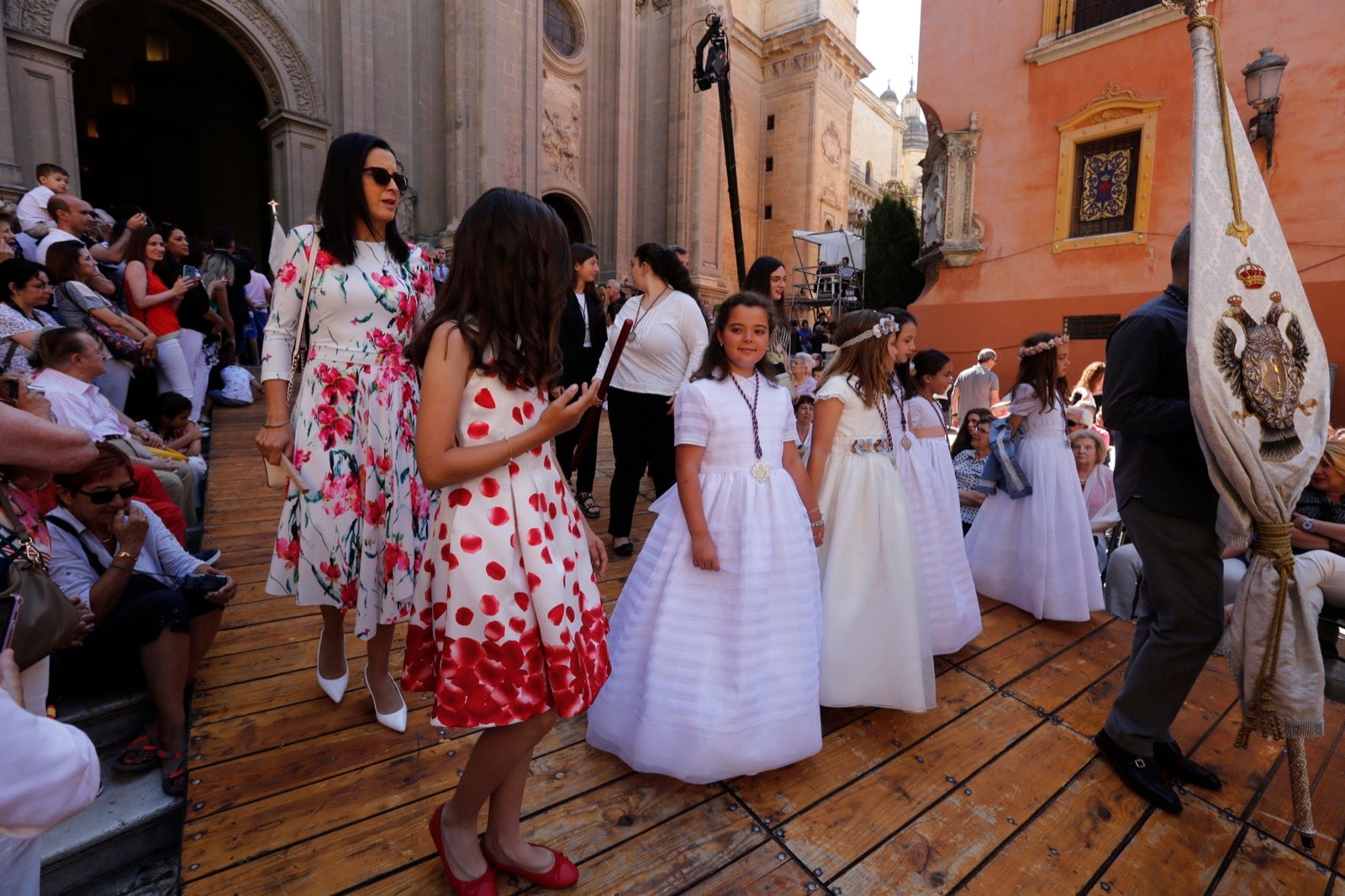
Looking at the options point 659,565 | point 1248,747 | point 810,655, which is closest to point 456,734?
point 659,565

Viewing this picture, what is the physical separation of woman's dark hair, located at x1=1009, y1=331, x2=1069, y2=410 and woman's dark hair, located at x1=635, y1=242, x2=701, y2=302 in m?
2.24

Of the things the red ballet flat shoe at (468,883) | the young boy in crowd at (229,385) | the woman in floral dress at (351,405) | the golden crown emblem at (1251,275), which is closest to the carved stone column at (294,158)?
the young boy in crowd at (229,385)

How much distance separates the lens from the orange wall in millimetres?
9289

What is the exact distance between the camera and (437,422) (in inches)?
59.4

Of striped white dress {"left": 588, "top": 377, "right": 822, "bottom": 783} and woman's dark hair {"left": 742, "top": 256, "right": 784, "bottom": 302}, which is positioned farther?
woman's dark hair {"left": 742, "top": 256, "right": 784, "bottom": 302}

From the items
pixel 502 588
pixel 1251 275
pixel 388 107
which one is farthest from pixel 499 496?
pixel 388 107

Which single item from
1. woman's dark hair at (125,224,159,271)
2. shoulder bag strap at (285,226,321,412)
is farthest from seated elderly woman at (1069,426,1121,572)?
woman's dark hair at (125,224,159,271)

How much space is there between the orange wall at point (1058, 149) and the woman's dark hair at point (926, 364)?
8700 mm

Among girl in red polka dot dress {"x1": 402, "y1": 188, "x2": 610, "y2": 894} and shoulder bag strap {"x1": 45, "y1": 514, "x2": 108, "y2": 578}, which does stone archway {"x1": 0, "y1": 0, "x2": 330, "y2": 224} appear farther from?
girl in red polka dot dress {"x1": 402, "y1": 188, "x2": 610, "y2": 894}

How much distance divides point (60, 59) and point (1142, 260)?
1631 cm

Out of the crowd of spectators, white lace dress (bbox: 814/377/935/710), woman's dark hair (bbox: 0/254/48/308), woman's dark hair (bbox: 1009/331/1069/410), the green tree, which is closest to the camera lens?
the crowd of spectators

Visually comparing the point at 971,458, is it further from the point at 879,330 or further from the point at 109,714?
the point at 109,714

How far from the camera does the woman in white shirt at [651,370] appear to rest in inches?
161

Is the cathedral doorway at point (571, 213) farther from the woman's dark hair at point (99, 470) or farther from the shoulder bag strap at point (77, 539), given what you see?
the shoulder bag strap at point (77, 539)
